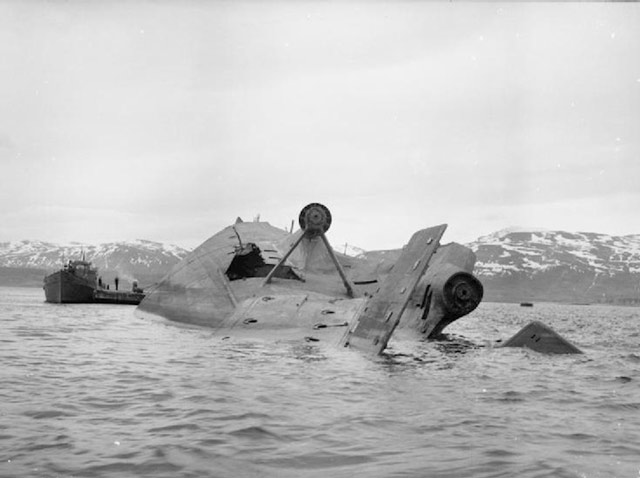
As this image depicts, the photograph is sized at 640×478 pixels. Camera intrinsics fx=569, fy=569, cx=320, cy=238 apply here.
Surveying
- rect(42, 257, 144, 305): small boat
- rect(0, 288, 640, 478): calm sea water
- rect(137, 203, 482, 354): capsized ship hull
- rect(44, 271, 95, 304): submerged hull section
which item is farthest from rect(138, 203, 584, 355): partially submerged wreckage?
rect(42, 257, 144, 305): small boat

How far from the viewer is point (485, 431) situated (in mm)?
8242

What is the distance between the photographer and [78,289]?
8325 cm

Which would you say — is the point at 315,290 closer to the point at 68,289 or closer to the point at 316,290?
the point at 316,290

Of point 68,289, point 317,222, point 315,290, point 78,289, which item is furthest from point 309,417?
point 78,289

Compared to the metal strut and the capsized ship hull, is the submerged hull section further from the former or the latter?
the metal strut

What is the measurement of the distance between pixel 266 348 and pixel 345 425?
10.9 metres

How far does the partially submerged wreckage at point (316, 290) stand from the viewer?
1906 centimetres

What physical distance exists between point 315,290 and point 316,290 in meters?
0.08

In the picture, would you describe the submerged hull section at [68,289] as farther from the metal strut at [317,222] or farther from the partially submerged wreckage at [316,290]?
the metal strut at [317,222]

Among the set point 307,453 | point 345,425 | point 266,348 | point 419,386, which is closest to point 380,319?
point 266,348

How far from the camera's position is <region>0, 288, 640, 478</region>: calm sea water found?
6.45m

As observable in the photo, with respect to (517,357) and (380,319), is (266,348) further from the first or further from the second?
(517,357)

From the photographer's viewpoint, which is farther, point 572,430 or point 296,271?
point 296,271

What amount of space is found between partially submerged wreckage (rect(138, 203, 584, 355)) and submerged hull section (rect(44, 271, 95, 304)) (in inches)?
1828
